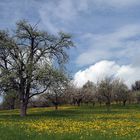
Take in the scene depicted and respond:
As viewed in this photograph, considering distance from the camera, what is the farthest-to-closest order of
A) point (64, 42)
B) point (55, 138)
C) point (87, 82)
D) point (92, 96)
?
point (87, 82) → point (92, 96) → point (64, 42) → point (55, 138)

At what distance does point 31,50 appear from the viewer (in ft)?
174

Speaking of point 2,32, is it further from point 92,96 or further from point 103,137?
point 92,96

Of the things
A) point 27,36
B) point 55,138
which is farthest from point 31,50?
point 55,138

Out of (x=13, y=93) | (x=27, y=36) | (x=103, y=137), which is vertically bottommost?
(x=103, y=137)

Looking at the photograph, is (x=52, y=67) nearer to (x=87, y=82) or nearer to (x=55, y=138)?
(x=55, y=138)

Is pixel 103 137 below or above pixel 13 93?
below

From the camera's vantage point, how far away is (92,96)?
460 feet

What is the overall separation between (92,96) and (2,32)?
8931 centimetres

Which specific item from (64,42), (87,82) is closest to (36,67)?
(64,42)

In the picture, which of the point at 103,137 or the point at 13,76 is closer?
the point at 103,137

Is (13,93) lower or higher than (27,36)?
lower

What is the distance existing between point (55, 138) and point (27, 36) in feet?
117

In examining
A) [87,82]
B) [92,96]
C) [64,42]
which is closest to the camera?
[64,42]

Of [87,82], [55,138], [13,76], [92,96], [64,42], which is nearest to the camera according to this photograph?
[55,138]
